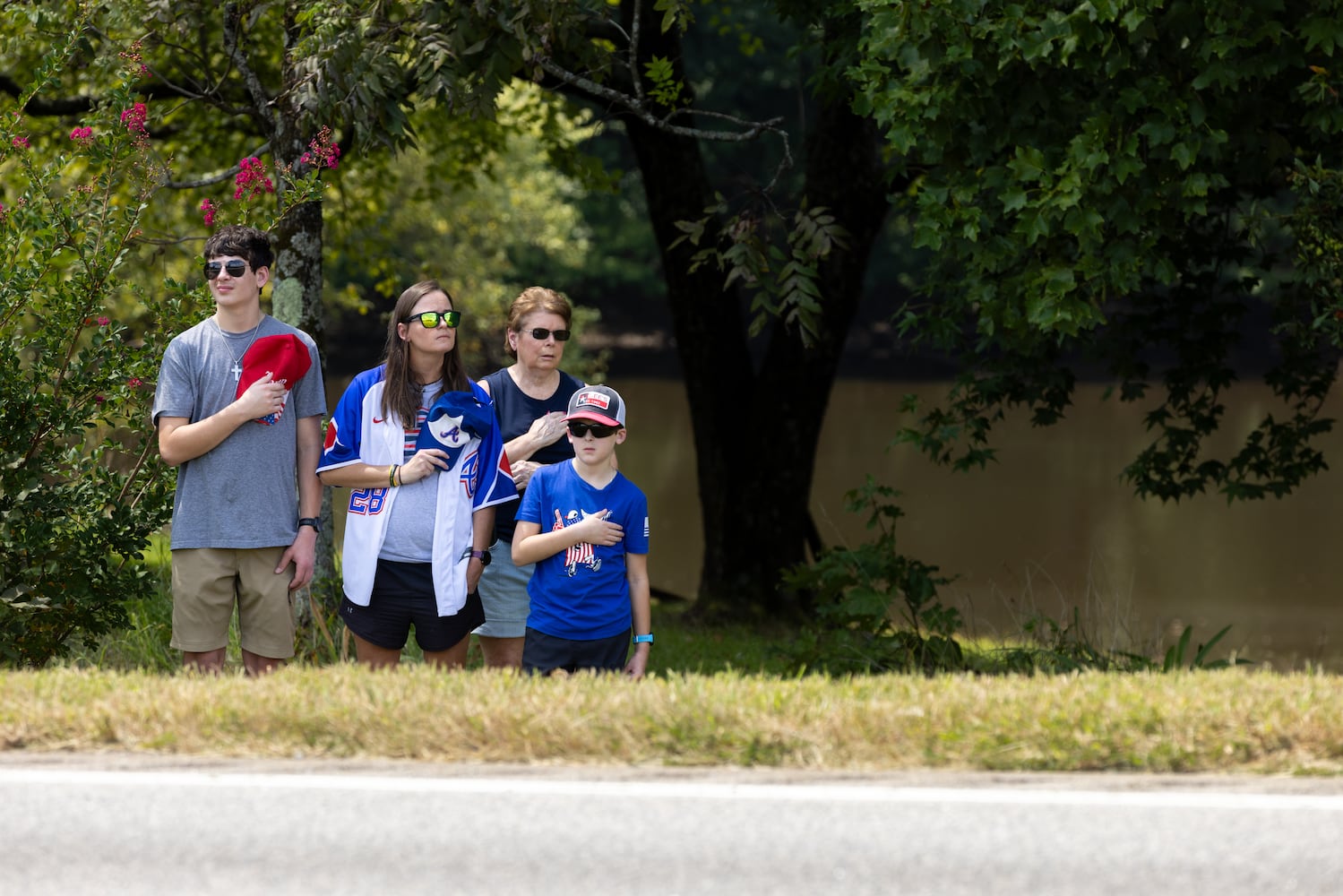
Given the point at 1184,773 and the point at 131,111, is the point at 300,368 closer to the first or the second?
the point at 131,111

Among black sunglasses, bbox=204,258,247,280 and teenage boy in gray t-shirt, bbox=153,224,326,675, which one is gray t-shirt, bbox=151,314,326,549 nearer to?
teenage boy in gray t-shirt, bbox=153,224,326,675

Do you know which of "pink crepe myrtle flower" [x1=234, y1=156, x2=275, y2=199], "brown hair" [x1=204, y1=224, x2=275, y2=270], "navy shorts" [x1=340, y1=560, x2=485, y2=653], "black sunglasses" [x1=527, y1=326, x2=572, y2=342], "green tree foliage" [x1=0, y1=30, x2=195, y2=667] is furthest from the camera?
"pink crepe myrtle flower" [x1=234, y1=156, x2=275, y2=199]

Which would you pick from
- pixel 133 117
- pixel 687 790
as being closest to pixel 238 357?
pixel 133 117

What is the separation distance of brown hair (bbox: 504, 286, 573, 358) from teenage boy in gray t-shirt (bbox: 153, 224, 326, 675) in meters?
0.79

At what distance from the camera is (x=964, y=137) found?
8680 millimetres

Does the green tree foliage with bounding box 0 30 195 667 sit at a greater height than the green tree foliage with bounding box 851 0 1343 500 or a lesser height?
lesser

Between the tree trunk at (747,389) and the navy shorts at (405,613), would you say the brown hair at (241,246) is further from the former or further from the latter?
the tree trunk at (747,389)

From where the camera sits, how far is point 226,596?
6.08 meters

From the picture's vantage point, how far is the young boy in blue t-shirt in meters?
5.83

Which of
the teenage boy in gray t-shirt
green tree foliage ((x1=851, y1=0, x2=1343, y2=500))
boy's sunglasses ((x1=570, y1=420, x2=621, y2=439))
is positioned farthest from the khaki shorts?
green tree foliage ((x1=851, y1=0, x2=1343, y2=500))

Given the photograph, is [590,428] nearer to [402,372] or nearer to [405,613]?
[402,372]

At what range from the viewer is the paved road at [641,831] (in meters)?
4.01

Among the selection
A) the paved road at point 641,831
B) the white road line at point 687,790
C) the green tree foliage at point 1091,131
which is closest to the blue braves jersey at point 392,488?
the paved road at point 641,831

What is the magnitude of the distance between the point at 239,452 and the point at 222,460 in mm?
67
